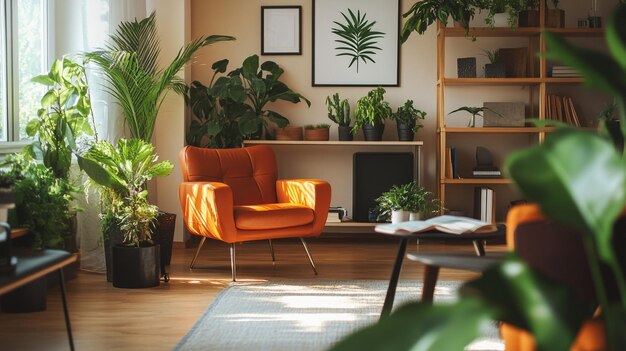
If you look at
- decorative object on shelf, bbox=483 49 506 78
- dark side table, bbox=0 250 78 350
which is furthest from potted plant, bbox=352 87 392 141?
dark side table, bbox=0 250 78 350

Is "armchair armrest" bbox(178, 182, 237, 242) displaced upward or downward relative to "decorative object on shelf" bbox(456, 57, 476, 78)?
downward

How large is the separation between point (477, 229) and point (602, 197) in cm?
242

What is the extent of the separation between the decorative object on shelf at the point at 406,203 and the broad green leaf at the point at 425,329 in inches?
193

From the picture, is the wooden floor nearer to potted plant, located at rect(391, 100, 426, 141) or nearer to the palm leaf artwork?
potted plant, located at rect(391, 100, 426, 141)

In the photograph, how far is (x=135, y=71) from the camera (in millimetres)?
4965

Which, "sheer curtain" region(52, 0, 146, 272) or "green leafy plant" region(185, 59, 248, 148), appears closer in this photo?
"sheer curtain" region(52, 0, 146, 272)

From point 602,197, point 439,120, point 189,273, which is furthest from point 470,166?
point 602,197

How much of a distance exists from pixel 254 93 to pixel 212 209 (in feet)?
6.03

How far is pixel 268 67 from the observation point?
6.20 metres

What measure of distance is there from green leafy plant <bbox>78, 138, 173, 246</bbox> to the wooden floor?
0.34 metres

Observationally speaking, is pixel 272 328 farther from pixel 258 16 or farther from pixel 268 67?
pixel 258 16

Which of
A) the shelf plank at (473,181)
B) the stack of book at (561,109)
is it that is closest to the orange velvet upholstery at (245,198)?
the shelf plank at (473,181)

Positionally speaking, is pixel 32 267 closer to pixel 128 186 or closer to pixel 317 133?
pixel 128 186

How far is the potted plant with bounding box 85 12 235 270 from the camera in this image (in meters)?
4.84
